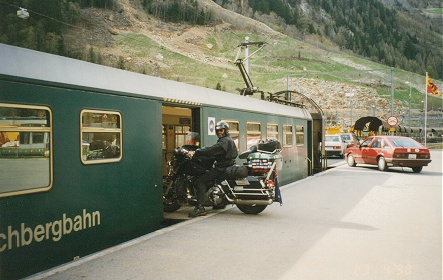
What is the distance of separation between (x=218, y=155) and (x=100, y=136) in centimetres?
272

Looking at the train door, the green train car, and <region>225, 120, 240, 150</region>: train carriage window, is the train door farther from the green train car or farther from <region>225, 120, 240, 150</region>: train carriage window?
the green train car

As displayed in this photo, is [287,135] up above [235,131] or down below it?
below

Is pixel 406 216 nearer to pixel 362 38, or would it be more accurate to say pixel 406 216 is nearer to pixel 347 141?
pixel 347 141

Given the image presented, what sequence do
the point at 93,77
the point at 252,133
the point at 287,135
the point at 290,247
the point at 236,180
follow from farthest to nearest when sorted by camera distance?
the point at 287,135 → the point at 252,133 → the point at 236,180 → the point at 290,247 → the point at 93,77

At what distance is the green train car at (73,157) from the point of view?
4.94 m

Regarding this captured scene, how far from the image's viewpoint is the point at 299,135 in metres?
16.6

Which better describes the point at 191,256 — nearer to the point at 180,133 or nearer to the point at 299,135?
the point at 180,133

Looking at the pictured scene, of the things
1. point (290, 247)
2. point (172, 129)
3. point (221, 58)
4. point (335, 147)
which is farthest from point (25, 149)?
point (221, 58)

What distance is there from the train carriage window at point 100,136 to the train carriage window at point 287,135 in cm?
878

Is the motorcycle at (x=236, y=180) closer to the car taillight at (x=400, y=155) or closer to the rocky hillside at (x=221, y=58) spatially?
the car taillight at (x=400, y=155)

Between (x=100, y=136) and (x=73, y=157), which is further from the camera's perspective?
(x=100, y=136)

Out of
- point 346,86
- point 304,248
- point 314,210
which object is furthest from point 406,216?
point 346,86

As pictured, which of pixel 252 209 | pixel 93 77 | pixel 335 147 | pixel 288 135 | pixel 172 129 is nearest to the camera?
pixel 93 77

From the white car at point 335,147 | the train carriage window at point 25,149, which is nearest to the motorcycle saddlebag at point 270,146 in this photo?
the train carriage window at point 25,149
